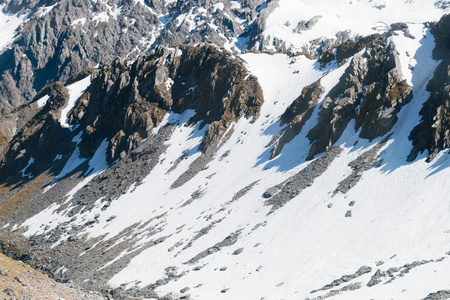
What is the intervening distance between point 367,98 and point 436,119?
55.3ft

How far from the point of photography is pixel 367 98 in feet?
253

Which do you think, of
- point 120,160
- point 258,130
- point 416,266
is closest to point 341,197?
point 416,266

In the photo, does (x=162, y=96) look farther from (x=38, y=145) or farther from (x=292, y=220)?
(x=292, y=220)

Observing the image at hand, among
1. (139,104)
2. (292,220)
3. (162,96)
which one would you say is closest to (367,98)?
(292,220)

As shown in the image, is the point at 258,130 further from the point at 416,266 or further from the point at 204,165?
the point at 416,266

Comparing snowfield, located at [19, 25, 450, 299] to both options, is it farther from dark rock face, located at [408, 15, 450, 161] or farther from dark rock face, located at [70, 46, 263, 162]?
dark rock face, located at [70, 46, 263, 162]

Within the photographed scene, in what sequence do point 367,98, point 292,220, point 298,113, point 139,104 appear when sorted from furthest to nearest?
point 139,104 → point 298,113 → point 367,98 → point 292,220

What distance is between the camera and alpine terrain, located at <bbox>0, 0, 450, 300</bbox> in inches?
1938

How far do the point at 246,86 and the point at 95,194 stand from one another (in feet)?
150

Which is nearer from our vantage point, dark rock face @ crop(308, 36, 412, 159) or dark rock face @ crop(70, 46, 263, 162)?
dark rock face @ crop(308, 36, 412, 159)

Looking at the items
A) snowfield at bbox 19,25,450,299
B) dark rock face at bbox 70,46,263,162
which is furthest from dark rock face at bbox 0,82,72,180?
snowfield at bbox 19,25,450,299

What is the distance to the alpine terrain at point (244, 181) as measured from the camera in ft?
161

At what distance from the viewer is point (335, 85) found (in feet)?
302

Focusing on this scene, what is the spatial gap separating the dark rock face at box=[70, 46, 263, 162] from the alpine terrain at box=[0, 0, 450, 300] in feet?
1.53
